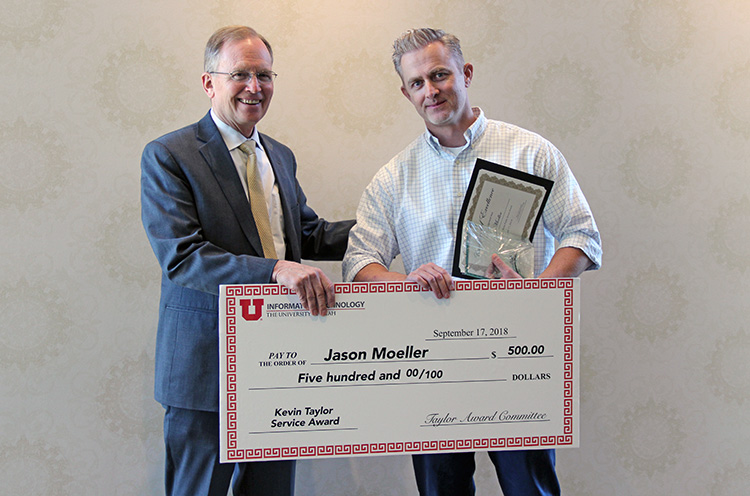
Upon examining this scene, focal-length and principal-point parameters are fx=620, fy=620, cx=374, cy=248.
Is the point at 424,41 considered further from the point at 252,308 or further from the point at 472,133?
the point at 252,308

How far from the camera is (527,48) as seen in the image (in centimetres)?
230

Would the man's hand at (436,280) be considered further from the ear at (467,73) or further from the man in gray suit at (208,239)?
the ear at (467,73)

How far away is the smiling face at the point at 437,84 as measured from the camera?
166cm

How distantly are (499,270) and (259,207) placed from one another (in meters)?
0.67

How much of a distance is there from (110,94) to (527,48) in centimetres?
150

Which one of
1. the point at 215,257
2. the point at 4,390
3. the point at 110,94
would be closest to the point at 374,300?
the point at 215,257

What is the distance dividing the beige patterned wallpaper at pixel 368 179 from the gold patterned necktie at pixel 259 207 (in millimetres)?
524

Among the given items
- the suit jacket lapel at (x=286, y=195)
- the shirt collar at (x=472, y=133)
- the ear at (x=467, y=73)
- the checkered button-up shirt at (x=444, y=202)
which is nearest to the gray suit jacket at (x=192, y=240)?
the suit jacket lapel at (x=286, y=195)

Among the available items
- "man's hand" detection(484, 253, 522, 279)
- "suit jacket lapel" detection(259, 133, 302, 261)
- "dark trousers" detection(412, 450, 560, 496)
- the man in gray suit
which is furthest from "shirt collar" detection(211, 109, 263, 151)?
"dark trousers" detection(412, 450, 560, 496)

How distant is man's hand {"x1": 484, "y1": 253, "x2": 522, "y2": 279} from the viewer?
152 cm

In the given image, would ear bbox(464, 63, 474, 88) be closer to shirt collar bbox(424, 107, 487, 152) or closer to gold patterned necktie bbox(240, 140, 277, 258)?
shirt collar bbox(424, 107, 487, 152)

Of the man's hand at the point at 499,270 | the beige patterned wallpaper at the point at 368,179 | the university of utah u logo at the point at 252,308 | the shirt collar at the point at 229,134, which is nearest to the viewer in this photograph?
the university of utah u logo at the point at 252,308

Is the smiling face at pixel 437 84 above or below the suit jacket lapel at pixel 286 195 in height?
above

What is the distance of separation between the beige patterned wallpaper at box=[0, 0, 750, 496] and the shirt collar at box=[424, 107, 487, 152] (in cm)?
56
